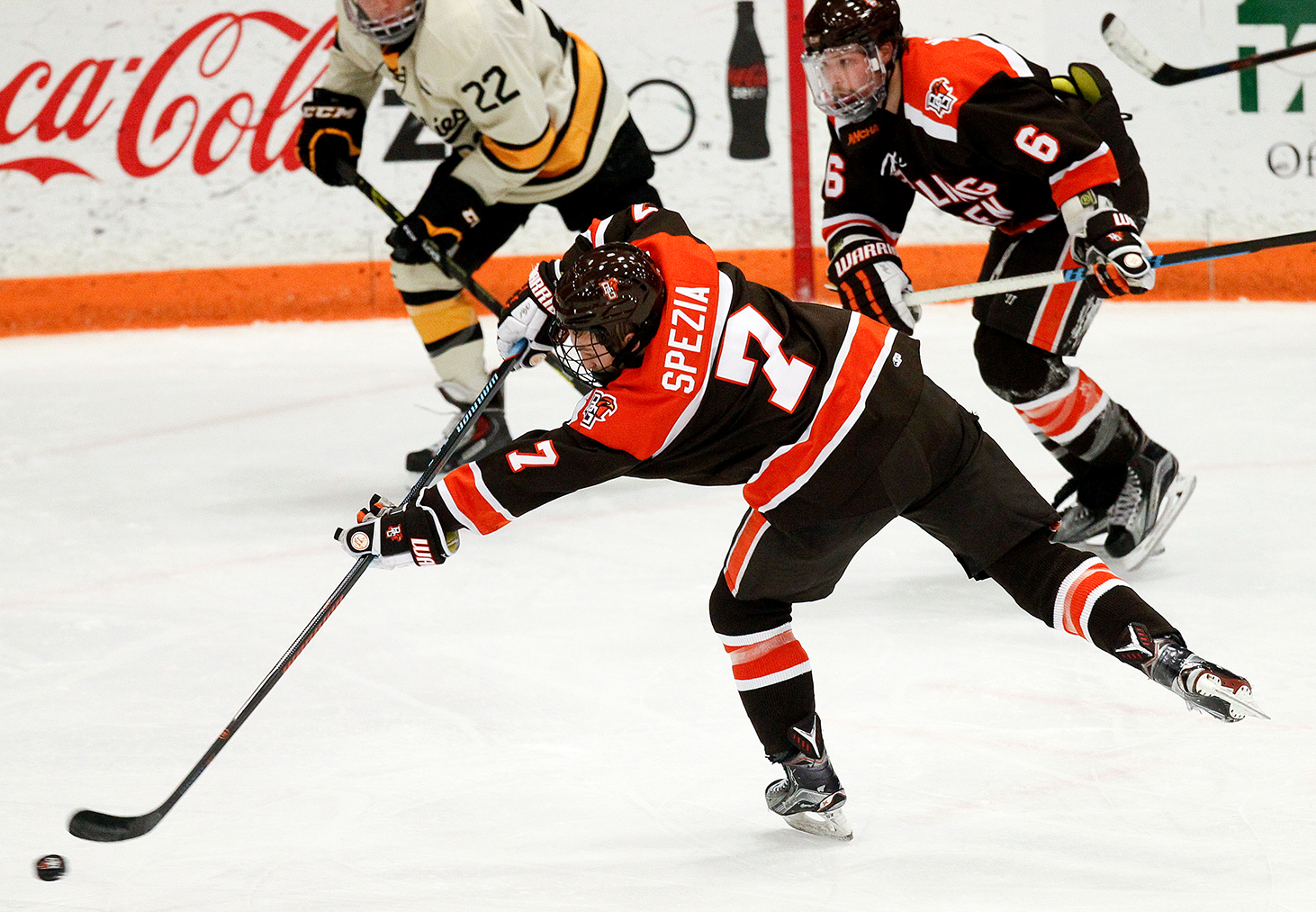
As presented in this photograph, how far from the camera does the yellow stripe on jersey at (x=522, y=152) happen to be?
11.8ft

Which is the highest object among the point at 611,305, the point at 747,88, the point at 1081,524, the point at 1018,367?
the point at 611,305

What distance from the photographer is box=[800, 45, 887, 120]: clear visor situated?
2.75 meters

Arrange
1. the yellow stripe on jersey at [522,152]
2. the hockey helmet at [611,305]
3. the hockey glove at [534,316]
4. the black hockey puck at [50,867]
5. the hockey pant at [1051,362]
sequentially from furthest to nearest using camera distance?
the yellow stripe on jersey at [522,152] < the hockey pant at [1051,362] < the hockey glove at [534,316] < the black hockey puck at [50,867] < the hockey helmet at [611,305]

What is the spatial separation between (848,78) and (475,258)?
4.53 feet

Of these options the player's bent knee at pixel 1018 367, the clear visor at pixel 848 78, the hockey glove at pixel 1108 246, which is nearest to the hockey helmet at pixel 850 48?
the clear visor at pixel 848 78

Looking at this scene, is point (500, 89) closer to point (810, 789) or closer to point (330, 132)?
point (330, 132)

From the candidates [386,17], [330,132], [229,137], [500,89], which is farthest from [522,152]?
[229,137]

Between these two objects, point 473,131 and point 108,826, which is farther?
point 473,131

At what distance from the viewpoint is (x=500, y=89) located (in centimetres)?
350

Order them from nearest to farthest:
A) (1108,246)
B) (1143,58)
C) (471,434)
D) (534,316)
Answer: (534,316) → (1108,246) → (1143,58) → (471,434)

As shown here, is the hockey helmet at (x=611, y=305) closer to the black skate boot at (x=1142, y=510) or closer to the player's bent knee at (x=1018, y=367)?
the player's bent knee at (x=1018, y=367)

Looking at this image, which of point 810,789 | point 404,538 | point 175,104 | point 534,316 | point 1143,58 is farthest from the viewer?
point 175,104

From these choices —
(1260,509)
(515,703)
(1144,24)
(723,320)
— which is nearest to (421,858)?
(515,703)

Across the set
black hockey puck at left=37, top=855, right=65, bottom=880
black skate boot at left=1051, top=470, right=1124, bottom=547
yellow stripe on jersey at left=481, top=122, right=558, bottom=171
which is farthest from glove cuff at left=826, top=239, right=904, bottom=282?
black hockey puck at left=37, top=855, right=65, bottom=880
